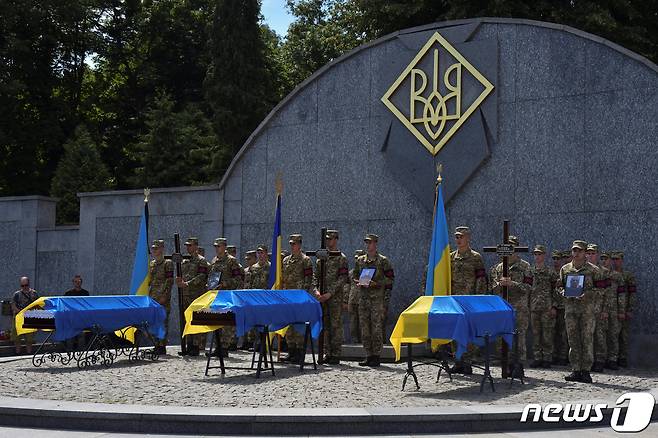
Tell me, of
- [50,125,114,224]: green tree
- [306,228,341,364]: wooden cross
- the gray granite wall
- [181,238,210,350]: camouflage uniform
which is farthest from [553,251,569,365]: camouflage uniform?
[50,125,114,224]: green tree

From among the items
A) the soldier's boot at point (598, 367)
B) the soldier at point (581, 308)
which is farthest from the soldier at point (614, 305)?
the soldier at point (581, 308)

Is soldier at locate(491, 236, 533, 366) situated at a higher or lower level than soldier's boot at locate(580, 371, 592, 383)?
higher

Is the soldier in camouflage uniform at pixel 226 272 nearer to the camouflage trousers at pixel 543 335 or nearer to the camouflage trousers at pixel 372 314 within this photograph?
the camouflage trousers at pixel 372 314

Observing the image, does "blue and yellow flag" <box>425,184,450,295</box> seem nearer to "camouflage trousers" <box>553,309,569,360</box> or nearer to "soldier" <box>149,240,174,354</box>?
"camouflage trousers" <box>553,309,569,360</box>

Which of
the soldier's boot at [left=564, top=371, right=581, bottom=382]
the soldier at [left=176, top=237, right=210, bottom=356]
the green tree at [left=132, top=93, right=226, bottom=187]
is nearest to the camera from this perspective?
the soldier's boot at [left=564, top=371, right=581, bottom=382]

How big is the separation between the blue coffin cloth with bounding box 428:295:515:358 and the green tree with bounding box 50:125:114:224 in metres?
18.0

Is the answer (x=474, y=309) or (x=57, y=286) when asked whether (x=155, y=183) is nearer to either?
(x=57, y=286)

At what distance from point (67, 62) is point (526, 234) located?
28.1m

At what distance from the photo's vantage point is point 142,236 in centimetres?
1647

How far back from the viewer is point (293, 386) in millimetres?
11312

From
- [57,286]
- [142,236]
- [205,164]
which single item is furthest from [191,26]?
[142,236]

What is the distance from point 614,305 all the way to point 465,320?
4478 mm

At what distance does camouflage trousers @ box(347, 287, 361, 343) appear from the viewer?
14453 millimetres

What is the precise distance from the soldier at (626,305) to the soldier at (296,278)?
486 cm
